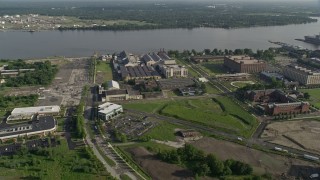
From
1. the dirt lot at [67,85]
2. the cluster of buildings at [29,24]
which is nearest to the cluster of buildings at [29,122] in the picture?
the dirt lot at [67,85]

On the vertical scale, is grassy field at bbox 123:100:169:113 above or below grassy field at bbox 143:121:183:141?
above

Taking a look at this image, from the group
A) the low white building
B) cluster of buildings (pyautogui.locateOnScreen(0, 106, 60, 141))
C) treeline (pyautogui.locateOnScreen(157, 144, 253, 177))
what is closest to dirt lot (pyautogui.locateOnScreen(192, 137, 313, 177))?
treeline (pyautogui.locateOnScreen(157, 144, 253, 177))

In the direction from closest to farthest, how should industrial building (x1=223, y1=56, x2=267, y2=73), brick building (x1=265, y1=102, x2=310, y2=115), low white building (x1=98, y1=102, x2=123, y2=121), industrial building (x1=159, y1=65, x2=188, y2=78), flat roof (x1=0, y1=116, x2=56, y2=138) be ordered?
flat roof (x1=0, y1=116, x2=56, y2=138), low white building (x1=98, y1=102, x2=123, y2=121), brick building (x1=265, y1=102, x2=310, y2=115), industrial building (x1=159, y1=65, x2=188, y2=78), industrial building (x1=223, y1=56, x2=267, y2=73)

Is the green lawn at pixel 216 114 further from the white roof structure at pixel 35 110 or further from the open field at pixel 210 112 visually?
the white roof structure at pixel 35 110

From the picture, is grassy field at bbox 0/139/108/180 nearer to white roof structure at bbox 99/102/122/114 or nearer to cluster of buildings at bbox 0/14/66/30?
white roof structure at bbox 99/102/122/114

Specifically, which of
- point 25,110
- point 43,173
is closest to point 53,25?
point 25,110

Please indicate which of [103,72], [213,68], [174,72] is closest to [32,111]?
[103,72]
